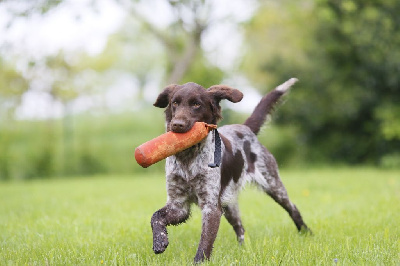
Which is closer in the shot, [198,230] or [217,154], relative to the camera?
[217,154]

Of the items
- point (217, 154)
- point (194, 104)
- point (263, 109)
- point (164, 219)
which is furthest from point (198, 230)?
point (194, 104)

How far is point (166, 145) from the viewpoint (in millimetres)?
3738

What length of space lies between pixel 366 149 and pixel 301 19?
5.49 m

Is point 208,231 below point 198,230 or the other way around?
the other way around

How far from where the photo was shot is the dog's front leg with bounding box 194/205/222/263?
378 centimetres

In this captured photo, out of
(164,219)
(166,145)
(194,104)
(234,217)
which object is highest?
(194,104)

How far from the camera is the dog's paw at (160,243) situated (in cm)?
366

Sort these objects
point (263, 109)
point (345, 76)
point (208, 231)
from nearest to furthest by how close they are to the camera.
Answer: point (208, 231)
point (263, 109)
point (345, 76)

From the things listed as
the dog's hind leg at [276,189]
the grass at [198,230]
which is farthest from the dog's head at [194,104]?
the dog's hind leg at [276,189]

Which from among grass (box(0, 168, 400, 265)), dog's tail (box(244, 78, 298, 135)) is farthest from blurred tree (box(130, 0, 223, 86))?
dog's tail (box(244, 78, 298, 135))

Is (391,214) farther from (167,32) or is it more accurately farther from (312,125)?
(167,32)

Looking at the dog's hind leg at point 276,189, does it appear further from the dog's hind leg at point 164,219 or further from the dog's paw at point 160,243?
the dog's paw at point 160,243

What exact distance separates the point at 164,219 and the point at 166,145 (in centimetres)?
67

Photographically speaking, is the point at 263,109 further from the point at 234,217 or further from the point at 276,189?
the point at 234,217
